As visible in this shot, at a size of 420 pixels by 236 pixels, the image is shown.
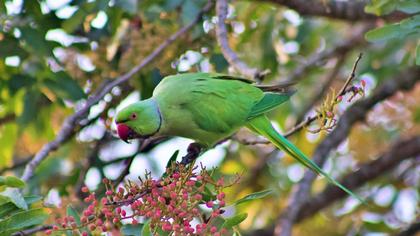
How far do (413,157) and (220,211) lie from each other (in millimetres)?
2653

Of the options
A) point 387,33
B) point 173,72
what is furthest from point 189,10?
point 387,33

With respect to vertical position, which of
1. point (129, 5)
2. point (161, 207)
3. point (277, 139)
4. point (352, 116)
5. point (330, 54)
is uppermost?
point (129, 5)

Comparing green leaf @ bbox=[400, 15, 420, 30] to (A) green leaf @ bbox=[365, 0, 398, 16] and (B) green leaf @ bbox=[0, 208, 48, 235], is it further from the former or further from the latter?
(B) green leaf @ bbox=[0, 208, 48, 235]

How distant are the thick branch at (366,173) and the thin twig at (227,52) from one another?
1430mm

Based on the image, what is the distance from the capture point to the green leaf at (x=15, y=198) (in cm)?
269

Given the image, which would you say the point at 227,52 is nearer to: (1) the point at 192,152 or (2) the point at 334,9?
(1) the point at 192,152

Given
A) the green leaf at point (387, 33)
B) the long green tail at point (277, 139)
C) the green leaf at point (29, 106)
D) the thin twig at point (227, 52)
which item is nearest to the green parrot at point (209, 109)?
the long green tail at point (277, 139)

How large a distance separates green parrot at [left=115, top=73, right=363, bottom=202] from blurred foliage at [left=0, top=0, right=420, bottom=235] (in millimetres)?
292

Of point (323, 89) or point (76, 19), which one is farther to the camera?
point (323, 89)

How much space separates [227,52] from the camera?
3.73 m

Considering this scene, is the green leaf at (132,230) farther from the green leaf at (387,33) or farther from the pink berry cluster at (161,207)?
the green leaf at (387,33)

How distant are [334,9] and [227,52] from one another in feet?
3.43

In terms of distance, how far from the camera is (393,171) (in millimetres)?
5387

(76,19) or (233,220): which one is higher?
(76,19)
